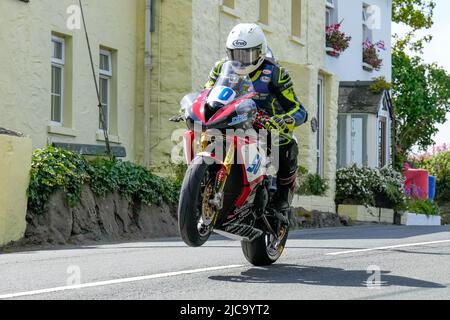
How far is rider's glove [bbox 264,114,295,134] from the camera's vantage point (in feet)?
32.8

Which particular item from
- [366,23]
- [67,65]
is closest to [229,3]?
[67,65]

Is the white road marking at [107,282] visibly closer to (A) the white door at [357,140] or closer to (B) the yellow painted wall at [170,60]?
(B) the yellow painted wall at [170,60]

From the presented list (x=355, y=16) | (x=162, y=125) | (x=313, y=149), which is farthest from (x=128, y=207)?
(x=355, y=16)

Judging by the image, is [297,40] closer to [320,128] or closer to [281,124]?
[320,128]

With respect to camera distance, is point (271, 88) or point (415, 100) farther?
point (415, 100)

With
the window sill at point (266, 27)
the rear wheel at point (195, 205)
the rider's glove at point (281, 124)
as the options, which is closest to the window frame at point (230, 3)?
the window sill at point (266, 27)

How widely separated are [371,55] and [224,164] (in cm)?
2561

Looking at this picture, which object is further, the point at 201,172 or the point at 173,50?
the point at 173,50

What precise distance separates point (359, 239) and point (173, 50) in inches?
299

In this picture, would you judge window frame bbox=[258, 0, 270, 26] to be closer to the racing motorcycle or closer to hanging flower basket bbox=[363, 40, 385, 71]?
hanging flower basket bbox=[363, 40, 385, 71]

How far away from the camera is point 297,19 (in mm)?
28312

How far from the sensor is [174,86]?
22.2 meters

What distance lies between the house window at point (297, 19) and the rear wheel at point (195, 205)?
63.4 feet

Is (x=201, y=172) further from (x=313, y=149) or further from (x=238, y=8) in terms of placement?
(x=313, y=149)
